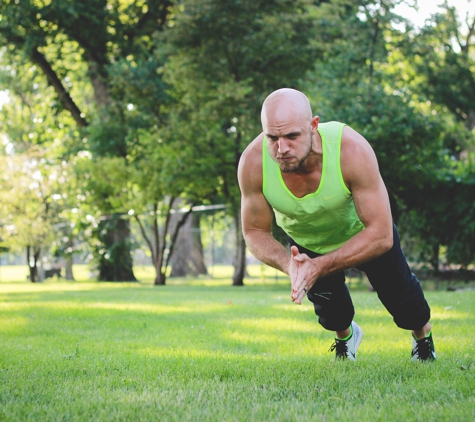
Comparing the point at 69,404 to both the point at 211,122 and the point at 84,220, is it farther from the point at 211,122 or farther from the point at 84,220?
the point at 84,220

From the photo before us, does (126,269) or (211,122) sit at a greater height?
(211,122)

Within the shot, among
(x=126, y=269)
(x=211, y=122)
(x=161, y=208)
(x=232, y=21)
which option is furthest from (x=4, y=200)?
(x=232, y=21)

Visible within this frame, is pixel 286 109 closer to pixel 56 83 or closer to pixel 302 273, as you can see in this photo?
pixel 302 273

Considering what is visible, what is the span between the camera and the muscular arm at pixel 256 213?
4.24m

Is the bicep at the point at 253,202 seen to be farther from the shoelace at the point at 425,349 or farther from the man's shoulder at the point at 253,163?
the shoelace at the point at 425,349

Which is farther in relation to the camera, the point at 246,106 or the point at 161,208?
the point at 161,208

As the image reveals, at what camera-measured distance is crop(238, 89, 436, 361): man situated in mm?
3900

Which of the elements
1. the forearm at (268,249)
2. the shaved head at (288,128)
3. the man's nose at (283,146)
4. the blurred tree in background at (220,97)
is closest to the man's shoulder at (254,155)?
the shaved head at (288,128)

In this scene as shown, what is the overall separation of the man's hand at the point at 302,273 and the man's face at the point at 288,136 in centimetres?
53

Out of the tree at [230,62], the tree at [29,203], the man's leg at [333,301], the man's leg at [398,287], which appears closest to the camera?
the man's leg at [398,287]

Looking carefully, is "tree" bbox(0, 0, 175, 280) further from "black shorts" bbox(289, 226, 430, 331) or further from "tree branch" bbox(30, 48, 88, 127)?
"black shorts" bbox(289, 226, 430, 331)

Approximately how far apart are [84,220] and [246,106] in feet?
38.4

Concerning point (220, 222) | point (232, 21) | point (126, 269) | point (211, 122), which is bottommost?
point (126, 269)

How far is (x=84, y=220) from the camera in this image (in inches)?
1076
